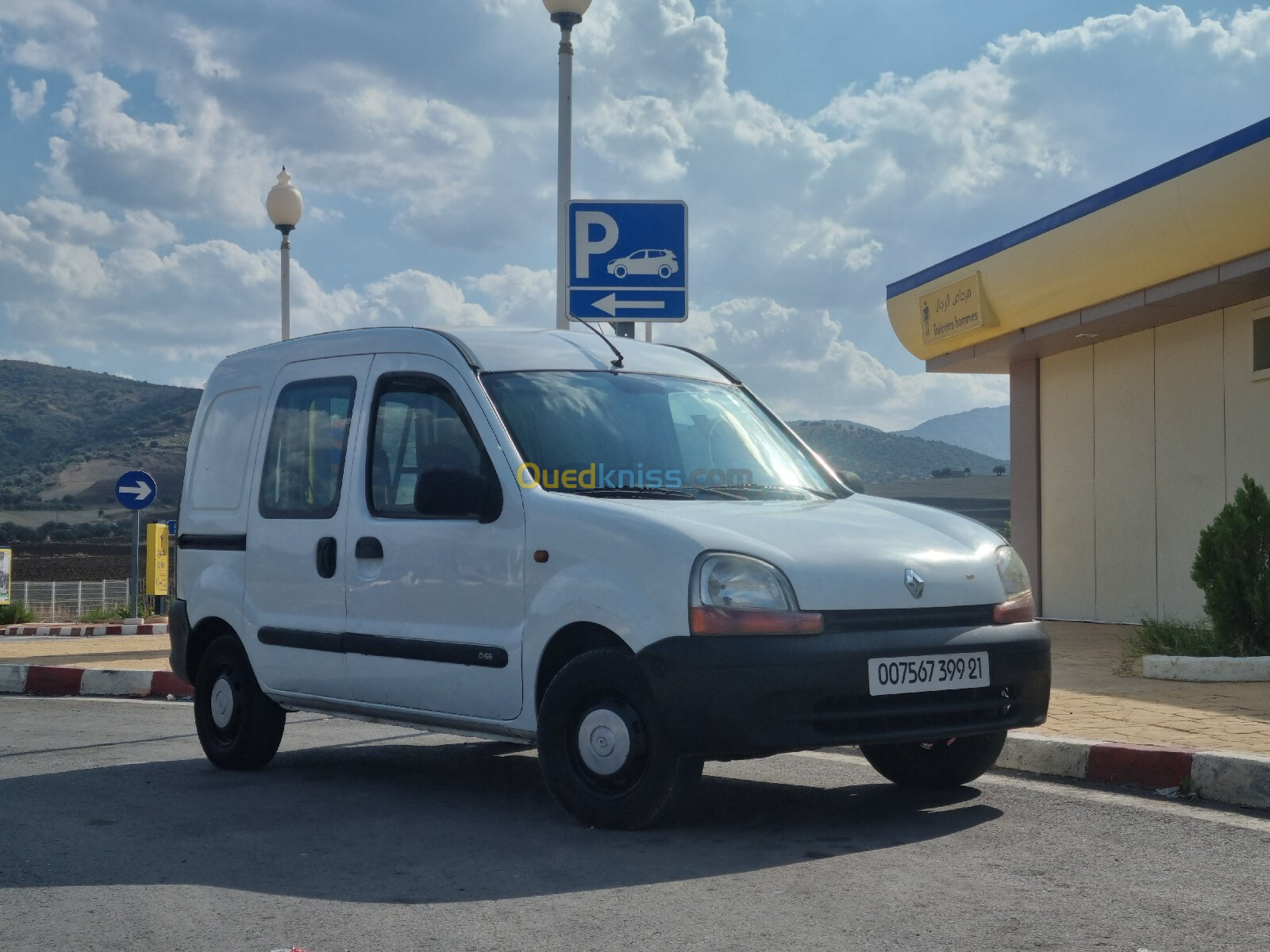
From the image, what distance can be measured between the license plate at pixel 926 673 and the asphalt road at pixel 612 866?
0.54 metres

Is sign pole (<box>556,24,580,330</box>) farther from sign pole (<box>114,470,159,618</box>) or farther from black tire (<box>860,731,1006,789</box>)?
sign pole (<box>114,470,159,618</box>)

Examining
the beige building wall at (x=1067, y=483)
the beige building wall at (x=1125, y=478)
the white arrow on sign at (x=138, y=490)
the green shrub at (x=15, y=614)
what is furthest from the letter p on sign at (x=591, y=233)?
the green shrub at (x=15, y=614)

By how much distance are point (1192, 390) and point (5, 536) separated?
9971 cm

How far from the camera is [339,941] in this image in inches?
163

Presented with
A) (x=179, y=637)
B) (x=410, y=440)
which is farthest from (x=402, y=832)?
(x=179, y=637)

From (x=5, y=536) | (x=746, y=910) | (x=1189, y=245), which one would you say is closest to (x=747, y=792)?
(x=746, y=910)

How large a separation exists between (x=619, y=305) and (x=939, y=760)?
5.48m

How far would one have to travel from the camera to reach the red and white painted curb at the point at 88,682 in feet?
40.4

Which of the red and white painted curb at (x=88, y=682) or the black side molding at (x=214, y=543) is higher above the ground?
the black side molding at (x=214, y=543)

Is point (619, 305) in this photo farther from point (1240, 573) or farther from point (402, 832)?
point (402, 832)

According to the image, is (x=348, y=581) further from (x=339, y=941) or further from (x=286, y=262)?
(x=286, y=262)

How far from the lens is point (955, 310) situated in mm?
19297

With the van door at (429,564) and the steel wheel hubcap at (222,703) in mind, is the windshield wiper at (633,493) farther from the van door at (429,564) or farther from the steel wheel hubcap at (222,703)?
the steel wheel hubcap at (222,703)

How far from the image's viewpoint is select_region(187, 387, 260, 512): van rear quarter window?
7730 mm
